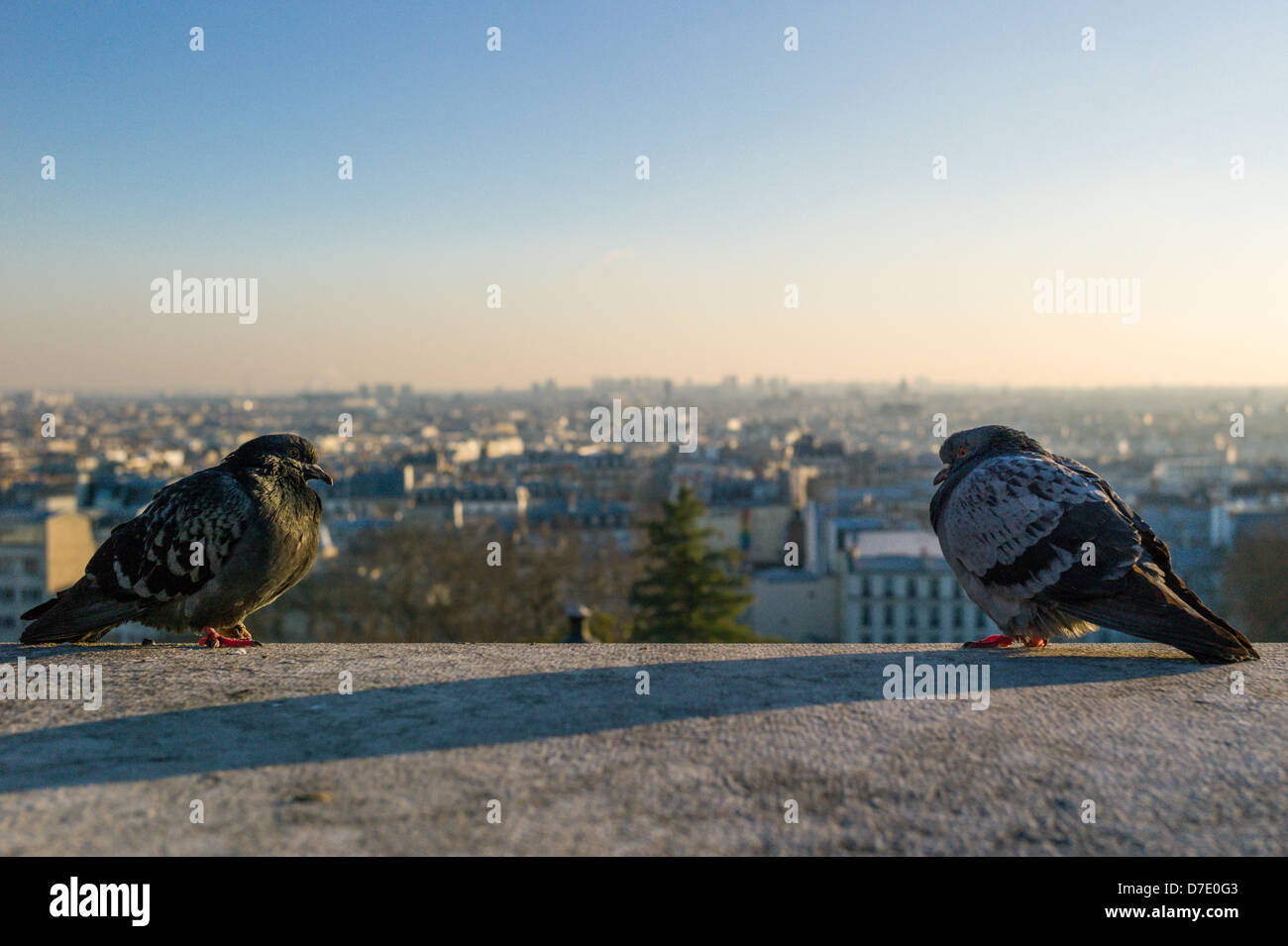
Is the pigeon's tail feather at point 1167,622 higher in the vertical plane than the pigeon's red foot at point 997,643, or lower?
higher

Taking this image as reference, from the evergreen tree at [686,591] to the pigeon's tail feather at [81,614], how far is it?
20165 millimetres

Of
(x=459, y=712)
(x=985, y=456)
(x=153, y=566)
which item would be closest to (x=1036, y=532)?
(x=985, y=456)

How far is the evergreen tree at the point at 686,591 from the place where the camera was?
80.8ft

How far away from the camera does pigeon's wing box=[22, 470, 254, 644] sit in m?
4.40

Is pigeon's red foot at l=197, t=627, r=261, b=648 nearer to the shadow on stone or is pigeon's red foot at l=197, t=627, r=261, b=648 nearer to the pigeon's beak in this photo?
the pigeon's beak

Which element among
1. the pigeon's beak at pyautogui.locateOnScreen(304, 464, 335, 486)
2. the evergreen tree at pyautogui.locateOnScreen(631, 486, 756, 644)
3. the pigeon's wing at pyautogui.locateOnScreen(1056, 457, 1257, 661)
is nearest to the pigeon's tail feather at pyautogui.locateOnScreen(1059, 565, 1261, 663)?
the pigeon's wing at pyautogui.locateOnScreen(1056, 457, 1257, 661)

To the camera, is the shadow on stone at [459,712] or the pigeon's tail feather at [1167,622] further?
the pigeon's tail feather at [1167,622]

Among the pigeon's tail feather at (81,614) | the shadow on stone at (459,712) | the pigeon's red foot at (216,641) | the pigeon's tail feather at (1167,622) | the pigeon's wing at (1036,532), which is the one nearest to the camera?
the shadow on stone at (459,712)

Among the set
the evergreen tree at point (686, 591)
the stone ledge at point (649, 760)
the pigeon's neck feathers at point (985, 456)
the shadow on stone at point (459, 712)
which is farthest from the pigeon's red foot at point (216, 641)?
the evergreen tree at point (686, 591)

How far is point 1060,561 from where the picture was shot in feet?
13.3

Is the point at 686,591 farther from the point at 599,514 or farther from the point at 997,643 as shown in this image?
the point at 599,514

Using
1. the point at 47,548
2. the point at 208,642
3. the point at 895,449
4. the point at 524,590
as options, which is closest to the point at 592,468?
the point at 895,449

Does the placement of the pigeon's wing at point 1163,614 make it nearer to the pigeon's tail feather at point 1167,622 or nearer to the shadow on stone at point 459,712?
the pigeon's tail feather at point 1167,622

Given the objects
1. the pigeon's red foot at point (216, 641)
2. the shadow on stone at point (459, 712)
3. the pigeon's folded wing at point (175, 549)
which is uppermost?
the pigeon's folded wing at point (175, 549)
